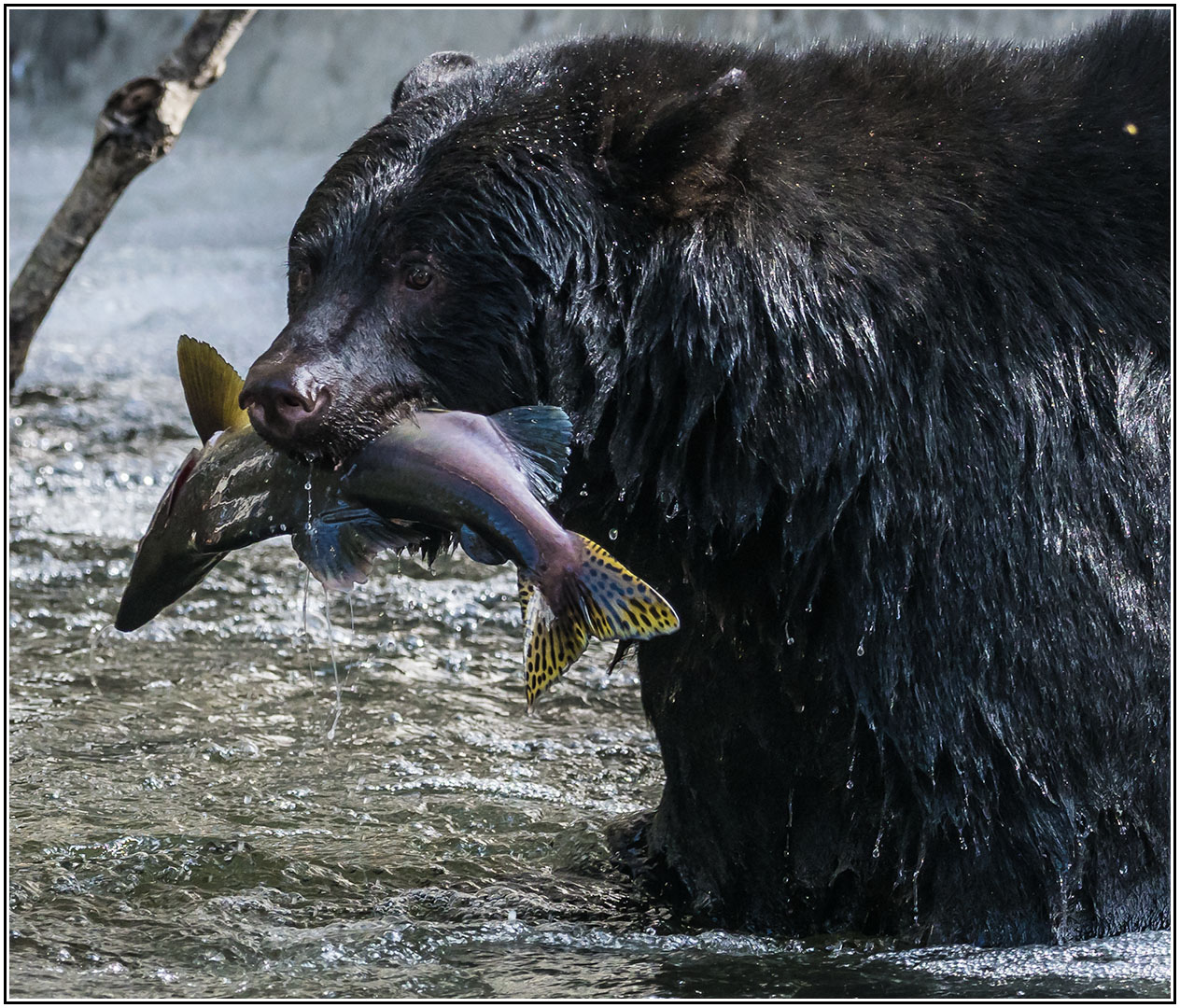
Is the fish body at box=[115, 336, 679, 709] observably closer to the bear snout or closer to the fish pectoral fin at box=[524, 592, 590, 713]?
the fish pectoral fin at box=[524, 592, 590, 713]

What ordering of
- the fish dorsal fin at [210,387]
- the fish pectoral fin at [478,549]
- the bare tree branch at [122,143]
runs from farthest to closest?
the bare tree branch at [122,143], the fish dorsal fin at [210,387], the fish pectoral fin at [478,549]

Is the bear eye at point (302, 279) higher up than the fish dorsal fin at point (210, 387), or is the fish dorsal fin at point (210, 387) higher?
the bear eye at point (302, 279)

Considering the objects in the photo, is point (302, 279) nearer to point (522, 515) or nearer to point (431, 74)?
point (431, 74)

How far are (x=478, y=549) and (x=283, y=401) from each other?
451mm

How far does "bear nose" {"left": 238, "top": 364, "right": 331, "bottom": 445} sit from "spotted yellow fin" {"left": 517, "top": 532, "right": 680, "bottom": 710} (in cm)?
53

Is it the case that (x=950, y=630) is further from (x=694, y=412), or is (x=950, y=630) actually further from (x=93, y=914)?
(x=93, y=914)

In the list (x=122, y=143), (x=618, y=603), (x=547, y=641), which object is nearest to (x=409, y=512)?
(x=547, y=641)

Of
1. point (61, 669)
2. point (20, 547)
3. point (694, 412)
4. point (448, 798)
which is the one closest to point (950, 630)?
point (694, 412)

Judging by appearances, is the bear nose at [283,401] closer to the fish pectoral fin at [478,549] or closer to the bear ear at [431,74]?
the fish pectoral fin at [478,549]

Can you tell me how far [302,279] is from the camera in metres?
3.30

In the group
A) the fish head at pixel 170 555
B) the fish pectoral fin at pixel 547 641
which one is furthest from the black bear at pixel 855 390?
the fish pectoral fin at pixel 547 641

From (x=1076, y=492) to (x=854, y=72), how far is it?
1023 millimetres

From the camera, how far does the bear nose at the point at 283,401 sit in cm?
296

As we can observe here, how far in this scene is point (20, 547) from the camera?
6.51 m
